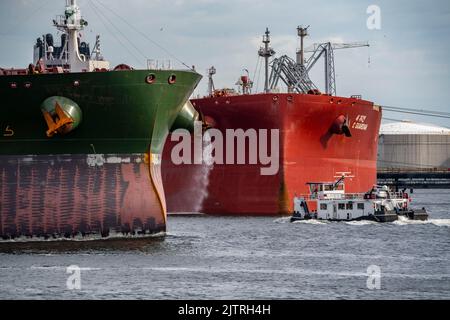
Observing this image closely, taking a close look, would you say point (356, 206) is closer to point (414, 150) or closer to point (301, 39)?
point (301, 39)

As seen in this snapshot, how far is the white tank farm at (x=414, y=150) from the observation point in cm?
14350

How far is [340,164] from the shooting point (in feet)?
203

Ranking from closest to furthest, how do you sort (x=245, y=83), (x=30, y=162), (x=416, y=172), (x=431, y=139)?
(x=30, y=162) < (x=245, y=83) < (x=416, y=172) < (x=431, y=139)

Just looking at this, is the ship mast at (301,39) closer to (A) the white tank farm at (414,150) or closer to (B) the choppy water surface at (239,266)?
(B) the choppy water surface at (239,266)

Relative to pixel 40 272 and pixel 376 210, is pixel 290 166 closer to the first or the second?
pixel 376 210

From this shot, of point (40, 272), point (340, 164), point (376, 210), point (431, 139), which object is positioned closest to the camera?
point (40, 272)

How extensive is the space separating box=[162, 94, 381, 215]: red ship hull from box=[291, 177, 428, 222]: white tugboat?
369 cm

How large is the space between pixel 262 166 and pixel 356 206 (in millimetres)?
7521

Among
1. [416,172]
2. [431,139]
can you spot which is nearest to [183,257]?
[416,172]

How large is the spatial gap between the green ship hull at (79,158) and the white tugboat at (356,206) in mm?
15852

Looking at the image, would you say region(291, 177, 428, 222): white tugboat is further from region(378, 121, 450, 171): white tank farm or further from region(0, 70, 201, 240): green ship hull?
region(378, 121, 450, 171): white tank farm

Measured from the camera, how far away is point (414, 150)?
144 m

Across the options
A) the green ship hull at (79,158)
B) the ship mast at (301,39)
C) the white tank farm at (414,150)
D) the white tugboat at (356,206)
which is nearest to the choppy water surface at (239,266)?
the green ship hull at (79,158)

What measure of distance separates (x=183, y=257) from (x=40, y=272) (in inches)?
226
